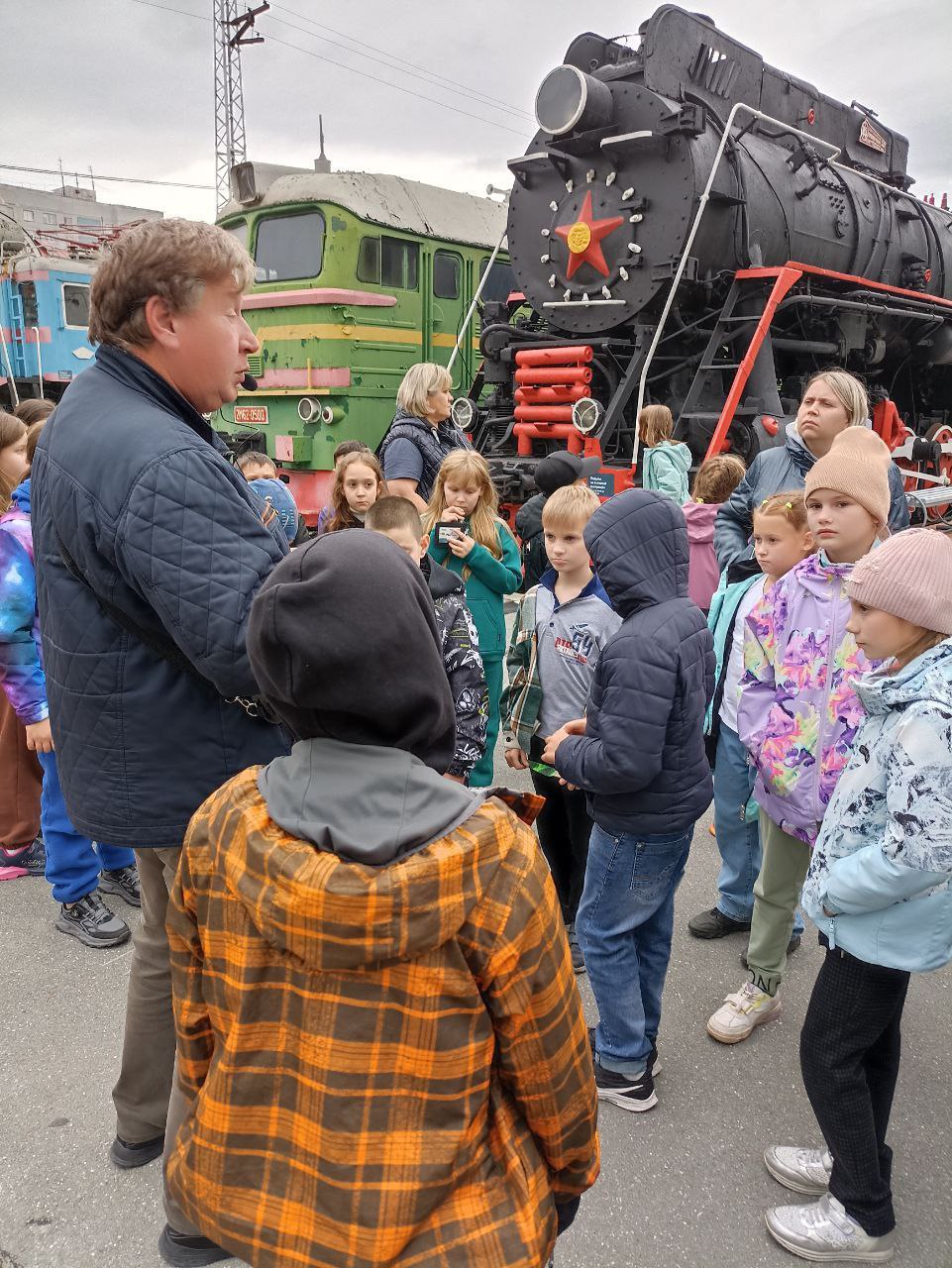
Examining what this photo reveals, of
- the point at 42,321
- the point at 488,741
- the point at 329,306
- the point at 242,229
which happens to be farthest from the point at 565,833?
the point at 42,321

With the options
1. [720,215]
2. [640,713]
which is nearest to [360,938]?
[640,713]

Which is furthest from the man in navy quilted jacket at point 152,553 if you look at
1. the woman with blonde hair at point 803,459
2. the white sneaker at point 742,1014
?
the woman with blonde hair at point 803,459

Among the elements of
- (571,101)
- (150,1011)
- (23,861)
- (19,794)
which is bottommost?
(23,861)

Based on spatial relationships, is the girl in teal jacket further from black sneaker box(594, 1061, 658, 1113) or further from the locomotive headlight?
the locomotive headlight

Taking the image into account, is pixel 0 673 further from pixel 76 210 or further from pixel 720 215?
pixel 76 210

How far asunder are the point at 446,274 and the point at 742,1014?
8.65m

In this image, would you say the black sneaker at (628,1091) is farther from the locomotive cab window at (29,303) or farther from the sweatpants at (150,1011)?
the locomotive cab window at (29,303)

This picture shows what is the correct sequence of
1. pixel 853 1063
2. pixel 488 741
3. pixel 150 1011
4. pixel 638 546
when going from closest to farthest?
pixel 853 1063
pixel 150 1011
pixel 638 546
pixel 488 741

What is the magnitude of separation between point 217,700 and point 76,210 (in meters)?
39.5

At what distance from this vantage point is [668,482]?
5402 mm

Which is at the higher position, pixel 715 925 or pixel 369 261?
pixel 369 261

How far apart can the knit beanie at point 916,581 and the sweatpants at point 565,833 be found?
A: 1.46 m

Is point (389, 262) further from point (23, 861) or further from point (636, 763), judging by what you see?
point (636, 763)

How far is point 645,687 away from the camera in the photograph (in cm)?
217
